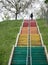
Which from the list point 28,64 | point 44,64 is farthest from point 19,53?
point 28,64

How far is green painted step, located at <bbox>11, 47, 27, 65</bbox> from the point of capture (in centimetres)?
2003

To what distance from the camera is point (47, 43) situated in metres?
26.6

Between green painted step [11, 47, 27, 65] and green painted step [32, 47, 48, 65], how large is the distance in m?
0.77

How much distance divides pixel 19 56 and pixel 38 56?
60.9 inches

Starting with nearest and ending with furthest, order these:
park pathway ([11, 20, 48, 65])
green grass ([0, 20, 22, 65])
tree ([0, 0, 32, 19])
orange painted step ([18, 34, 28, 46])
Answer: park pathway ([11, 20, 48, 65]) < green grass ([0, 20, 22, 65]) < orange painted step ([18, 34, 28, 46]) < tree ([0, 0, 32, 19])

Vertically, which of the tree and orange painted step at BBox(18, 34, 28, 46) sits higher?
orange painted step at BBox(18, 34, 28, 46)

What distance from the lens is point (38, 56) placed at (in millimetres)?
21297

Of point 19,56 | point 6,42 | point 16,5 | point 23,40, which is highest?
point 19,56

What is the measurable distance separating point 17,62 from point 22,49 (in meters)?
3.19

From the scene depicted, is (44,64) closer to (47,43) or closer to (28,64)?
(28,64)

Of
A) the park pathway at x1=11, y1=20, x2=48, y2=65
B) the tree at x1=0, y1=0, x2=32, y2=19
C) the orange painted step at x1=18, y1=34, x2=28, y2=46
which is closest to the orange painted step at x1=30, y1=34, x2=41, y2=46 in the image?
the park pathway at x1=11, y1=20, x2=48, y2=65

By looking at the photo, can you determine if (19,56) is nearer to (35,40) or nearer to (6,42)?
(35,40)

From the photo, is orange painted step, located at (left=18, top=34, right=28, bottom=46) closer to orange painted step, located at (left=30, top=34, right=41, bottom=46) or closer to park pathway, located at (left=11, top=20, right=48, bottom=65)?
park pathway, located at (left=11, top=20, right=48, bottom=65)

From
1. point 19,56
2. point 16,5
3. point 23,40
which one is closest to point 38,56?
point 19,56
